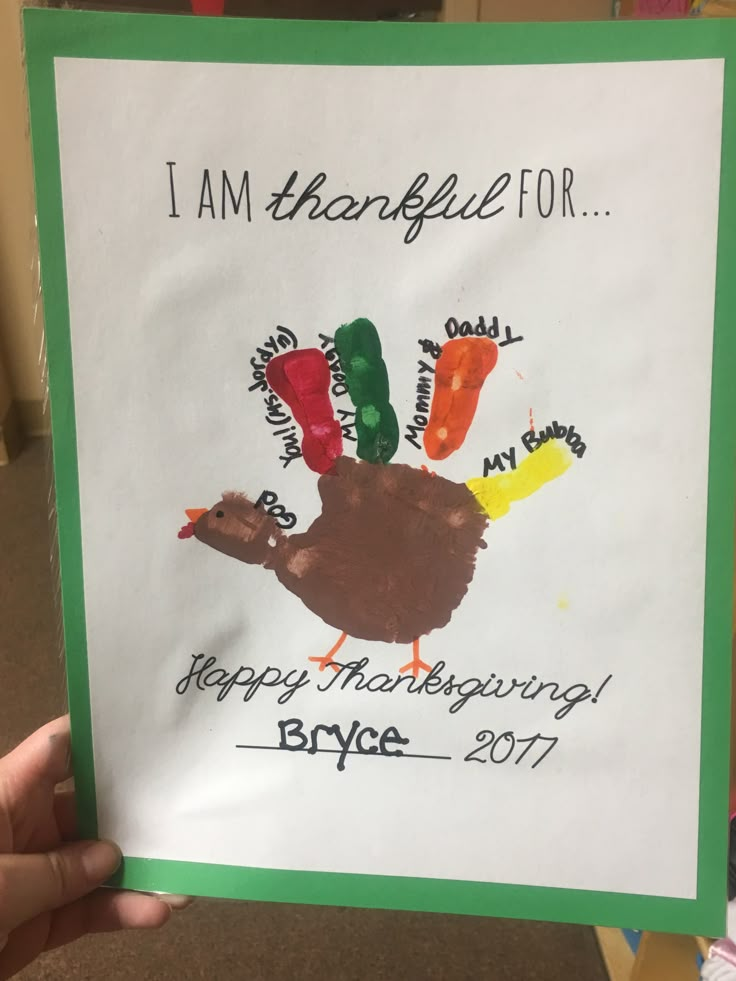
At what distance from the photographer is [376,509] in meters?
0.45

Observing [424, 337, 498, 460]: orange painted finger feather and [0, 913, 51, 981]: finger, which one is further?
[0, 913, 51, 981]: finger

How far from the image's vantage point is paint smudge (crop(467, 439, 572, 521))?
0.44 m

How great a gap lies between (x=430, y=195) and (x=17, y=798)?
47cm

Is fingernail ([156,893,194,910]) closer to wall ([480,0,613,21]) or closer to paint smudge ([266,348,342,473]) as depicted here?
paint smudge ([266,348,342,473])

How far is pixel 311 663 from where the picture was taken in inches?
18.5

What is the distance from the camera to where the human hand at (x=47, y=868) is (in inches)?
18.7

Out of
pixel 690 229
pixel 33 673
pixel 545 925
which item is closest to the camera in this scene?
pixel 690 229

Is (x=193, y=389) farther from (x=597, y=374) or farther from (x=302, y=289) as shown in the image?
(x=597, y=374)

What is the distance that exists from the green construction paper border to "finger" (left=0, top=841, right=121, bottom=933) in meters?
0.01

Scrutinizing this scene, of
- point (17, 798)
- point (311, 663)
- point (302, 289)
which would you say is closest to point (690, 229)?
point (302, 289)

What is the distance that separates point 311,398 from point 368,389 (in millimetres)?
34

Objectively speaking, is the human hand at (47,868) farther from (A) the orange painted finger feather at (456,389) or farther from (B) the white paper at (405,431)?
(A) the orange painted finger feather at (456,389)
